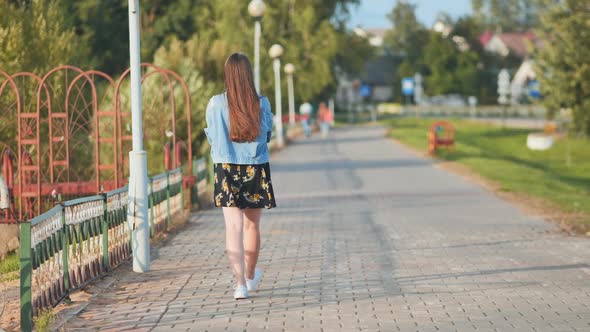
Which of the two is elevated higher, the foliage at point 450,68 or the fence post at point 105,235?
the foliage at point 450,68

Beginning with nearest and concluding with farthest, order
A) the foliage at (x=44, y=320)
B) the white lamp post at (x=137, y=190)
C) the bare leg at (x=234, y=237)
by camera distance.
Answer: the foliage at (x=44, y=320)
the bare leg at (x=234, y=237)
the white lamp post at (x=137, y=190)

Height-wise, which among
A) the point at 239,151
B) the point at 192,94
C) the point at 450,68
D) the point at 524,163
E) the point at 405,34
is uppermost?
the point at 405,34

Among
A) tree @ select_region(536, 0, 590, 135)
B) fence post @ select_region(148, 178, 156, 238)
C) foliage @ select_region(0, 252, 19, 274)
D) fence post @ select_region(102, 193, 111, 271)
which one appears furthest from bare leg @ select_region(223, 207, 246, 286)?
tree @ select_region(536, 0, 590, 135)

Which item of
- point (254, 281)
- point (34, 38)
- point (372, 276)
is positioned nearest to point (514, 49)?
point (34, 38)

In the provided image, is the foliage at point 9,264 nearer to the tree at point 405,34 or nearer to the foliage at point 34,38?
the foliage at point 34,38

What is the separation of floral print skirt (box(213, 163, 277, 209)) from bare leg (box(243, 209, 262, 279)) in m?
0.20

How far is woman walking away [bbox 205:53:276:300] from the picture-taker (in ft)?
26.2

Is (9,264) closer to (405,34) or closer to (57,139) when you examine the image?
(57,139)

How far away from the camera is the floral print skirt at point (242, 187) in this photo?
806cm

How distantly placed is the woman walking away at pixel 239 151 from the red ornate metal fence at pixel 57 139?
263 inches

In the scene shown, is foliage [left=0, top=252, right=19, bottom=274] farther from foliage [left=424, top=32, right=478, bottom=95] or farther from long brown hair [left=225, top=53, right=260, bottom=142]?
foliage [left=424, top=32, right=478, bottom=95]

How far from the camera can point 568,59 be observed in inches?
1342

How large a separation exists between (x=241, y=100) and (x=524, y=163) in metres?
28.8

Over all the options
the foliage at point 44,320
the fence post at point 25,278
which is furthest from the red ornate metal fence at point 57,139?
the fence post at point 25,278
